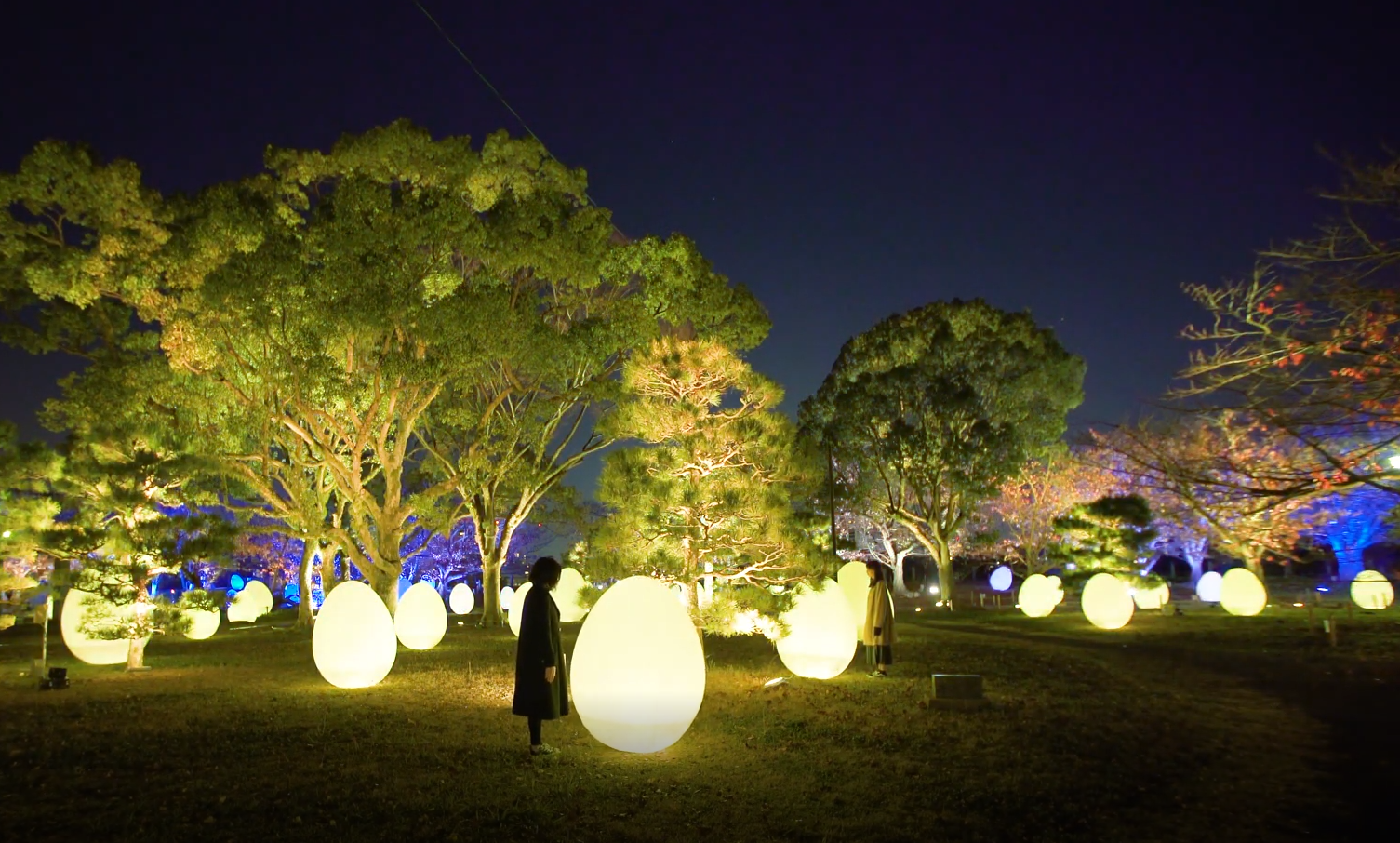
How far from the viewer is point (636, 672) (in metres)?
7.04

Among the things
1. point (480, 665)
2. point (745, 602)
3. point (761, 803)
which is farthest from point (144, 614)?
point (761, 803)

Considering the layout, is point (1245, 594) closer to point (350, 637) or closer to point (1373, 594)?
point (1373, 594)

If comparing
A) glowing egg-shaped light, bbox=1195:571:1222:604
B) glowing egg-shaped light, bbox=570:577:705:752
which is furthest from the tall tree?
glowing egg-shaped light, bbox=570:577:705:752

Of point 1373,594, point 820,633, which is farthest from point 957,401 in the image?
point 820,633

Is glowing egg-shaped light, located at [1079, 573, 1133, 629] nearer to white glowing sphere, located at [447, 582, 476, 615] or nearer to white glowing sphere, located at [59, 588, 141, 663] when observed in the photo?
white glowing sphere, located at [59, 588, 141, 663]

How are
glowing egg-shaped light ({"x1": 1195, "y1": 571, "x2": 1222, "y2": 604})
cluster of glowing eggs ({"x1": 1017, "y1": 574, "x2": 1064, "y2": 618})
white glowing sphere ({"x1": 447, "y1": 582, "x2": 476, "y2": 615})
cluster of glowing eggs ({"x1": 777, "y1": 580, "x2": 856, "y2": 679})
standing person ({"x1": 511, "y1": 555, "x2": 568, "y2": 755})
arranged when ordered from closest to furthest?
standing person ({"x1": 511, "y1": 555, "x2": 568, "y2": 755}) → cluster of glowing eggs ({"x1": 777, "y1": 580, "x2": 856, "y2": 679}) → cluster of glowing eggs ({"x1": 1017, "y1": 574, "x2": 1064, "y2": 618}) → glowing egg-shaped light ({"x1": 1195, "y1": 571, "x2": 1222, "y2": 604}) → white glowing sphere ({"x1": 447, "y1": 582, "x2": 476, "y2": 615})

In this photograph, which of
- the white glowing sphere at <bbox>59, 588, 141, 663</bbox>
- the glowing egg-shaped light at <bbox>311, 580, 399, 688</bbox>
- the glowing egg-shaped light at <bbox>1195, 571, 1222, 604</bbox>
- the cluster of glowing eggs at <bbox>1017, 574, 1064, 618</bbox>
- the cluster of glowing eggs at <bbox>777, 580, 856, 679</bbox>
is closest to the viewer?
the glowing egg-shaped light at <bbox>311, 580, 399, 688</bbox>

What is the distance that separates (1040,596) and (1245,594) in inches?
200

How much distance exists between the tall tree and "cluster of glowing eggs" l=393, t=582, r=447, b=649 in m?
17.1

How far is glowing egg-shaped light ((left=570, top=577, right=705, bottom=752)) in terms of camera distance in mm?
7059

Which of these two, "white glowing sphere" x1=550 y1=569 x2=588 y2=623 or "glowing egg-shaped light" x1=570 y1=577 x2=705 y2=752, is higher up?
"white glowing sphere" x1=550 y1=569 x2=588 y2=623

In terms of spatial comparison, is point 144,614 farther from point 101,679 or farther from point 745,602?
point 745,602

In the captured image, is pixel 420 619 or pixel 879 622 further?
pixel 420 619

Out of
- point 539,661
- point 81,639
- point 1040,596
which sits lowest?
point 81,639
